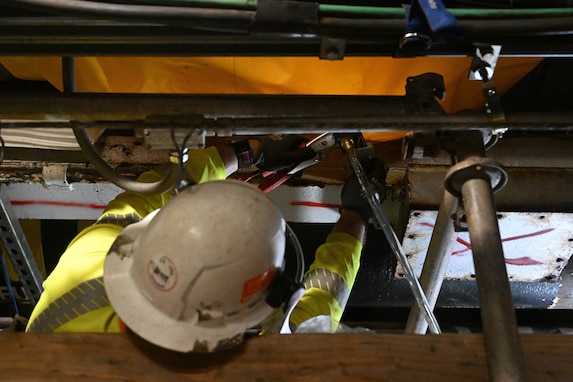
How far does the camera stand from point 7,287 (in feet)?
7.20

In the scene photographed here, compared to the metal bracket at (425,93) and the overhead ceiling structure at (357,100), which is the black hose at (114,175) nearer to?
the overhead ceiling structure at (357,100)

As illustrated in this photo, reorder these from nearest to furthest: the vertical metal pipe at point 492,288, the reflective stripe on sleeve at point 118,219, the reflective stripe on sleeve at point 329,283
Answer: the vertical metal pipe at point 492,288, the reflective stripe on sleeve at point 118,219, the reflective stripe on sleeve at point 329,283

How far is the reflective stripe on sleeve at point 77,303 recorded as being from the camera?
108cm

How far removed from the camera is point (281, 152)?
5.61 ft

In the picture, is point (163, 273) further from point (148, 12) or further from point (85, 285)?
point (148, 12)

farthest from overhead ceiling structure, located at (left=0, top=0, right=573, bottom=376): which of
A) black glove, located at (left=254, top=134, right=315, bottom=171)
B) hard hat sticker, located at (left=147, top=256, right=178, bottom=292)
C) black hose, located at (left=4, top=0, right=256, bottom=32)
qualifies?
hard hat sticker, located at (left=147, top=256, right=178, bottom=292)

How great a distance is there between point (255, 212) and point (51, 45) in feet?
1.90

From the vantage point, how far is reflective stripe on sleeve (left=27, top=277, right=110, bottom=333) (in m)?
1.08

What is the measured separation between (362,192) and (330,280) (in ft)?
1.07

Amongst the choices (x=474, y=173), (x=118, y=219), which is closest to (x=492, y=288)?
(x=474, y=173)

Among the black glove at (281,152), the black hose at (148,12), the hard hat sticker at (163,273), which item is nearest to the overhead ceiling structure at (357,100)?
the black hose at (148,12)

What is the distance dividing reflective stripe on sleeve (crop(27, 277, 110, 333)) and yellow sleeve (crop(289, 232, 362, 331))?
53 centimetres

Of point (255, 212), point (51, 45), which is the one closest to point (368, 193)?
point (255, 212)

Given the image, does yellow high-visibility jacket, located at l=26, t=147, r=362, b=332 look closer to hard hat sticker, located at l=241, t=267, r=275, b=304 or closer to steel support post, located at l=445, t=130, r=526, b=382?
hard hat sticker, located at l=241, t=267, r=275, b=304
